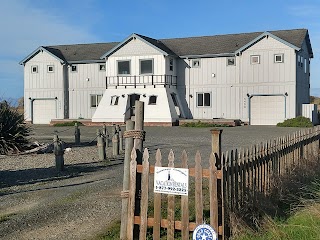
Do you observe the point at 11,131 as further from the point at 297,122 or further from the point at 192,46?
the point at 192,46

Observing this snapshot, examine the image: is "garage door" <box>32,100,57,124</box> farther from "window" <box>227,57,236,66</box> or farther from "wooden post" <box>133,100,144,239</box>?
"wooden post" <box>133,100,144,239</box>

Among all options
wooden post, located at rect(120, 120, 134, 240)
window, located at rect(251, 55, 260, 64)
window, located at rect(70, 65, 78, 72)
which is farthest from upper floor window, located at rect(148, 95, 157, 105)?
wooden post, located at rect(120, 120, 134, 240)

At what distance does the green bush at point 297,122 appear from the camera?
32.2 metres

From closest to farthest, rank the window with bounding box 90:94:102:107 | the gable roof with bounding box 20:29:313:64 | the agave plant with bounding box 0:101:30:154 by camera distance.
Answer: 1. the agave plant with bounding box 0:101:30:154
2. the gable roof with bounding box 20:29:313:64
3. the window with bounding box 90:94:102:107

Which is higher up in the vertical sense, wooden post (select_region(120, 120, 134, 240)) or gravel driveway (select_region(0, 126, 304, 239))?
wooden post (select_region(120, 120, 134, 240))

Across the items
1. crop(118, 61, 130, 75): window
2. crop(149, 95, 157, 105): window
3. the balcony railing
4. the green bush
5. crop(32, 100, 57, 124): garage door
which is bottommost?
the green bush

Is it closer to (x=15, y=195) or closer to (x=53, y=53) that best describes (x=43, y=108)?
(x=53, y=53)

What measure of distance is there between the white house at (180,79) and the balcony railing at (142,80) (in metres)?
0.08

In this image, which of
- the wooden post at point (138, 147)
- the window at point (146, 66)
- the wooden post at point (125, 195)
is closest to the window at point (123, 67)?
the window at point (146, 66)

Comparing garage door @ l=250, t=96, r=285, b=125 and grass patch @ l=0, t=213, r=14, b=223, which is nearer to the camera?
grass patch @ l=0, t=213, r=14, b=223

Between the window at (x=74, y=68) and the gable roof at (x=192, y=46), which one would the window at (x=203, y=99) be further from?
the window at (x=74, y=68)

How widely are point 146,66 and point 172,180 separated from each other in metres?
32.9

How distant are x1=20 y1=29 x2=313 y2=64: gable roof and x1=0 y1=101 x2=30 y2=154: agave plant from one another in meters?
21.1

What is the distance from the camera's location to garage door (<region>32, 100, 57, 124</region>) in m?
43.0
